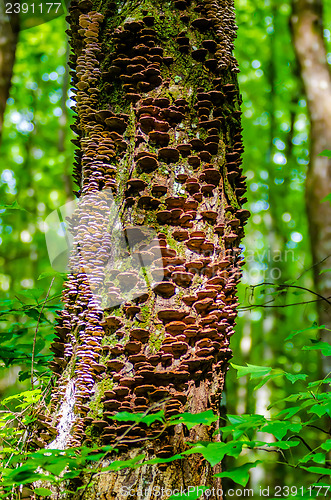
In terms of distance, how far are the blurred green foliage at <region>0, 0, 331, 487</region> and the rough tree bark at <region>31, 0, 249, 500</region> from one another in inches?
368

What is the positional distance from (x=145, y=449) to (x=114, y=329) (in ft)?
1.64

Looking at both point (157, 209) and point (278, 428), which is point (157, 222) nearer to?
point (157, 209)

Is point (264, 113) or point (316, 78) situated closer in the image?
point (316, 78)

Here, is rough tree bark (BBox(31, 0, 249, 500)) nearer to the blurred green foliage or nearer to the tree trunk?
the tree trunk

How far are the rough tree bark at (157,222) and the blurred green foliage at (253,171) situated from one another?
9343 mm

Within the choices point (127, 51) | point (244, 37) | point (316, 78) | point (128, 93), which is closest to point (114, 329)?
point (128, 93)

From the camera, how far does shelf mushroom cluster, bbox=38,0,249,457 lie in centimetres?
164

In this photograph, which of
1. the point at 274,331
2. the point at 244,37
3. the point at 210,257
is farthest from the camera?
the point at 244,37

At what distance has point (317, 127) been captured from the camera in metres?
5.47

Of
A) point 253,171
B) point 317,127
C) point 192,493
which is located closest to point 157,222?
point 192,493

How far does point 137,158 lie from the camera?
1.83 m

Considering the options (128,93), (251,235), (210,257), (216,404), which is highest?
(251,235)

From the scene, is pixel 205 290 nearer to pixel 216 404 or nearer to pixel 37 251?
pixel 216 404

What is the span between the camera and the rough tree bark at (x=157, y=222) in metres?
1.60
